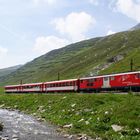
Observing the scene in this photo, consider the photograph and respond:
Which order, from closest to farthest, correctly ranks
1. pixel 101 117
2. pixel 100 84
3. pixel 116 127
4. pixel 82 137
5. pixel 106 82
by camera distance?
pixel 82 137 → pixel 116 127 → pixel 101 117 → pixel 106 82 → pixel 100 84

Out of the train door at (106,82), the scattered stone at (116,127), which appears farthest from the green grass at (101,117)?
the train door at (106,82)

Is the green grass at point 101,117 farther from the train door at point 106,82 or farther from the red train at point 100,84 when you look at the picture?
the train door at point 106,82

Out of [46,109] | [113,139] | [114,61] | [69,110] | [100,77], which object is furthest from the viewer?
[114,61]

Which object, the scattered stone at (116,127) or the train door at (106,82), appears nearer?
the scattered stone at (116,127)

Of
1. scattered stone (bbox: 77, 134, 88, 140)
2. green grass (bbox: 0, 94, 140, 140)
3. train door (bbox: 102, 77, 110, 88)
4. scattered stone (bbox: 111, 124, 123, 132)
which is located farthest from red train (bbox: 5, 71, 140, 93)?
scattered stone (bbox: 77, 134, 88, 140)

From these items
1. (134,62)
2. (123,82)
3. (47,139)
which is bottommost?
(47,139)

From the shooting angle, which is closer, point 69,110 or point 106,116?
point 106,116

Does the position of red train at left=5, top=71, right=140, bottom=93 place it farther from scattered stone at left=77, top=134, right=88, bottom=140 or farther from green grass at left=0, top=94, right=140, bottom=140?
scattered stone at left=77, top=134, right=88, bottom=140

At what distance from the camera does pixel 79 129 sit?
3256cm

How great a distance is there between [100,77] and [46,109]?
1793cm

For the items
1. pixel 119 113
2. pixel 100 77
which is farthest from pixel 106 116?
pixel 100 77

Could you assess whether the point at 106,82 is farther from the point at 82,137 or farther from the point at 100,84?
the point at 82,137

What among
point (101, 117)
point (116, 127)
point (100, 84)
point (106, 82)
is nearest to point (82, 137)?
point (116, 127)

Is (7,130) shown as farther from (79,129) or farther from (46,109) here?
(46,109)
